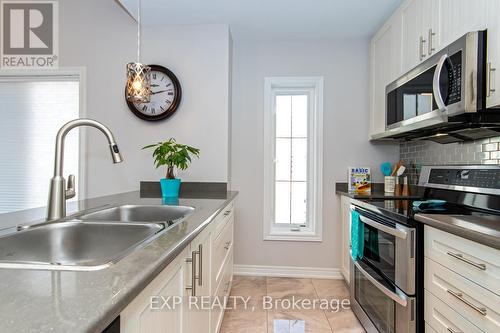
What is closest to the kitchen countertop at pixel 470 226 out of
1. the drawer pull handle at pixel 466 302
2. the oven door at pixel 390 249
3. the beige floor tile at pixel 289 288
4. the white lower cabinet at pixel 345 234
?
the oven door at pixel 390 249

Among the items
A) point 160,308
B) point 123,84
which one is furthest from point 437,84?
point 123,84

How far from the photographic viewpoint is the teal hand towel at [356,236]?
1978 millimetres

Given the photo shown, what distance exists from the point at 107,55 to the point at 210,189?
5.15 feet

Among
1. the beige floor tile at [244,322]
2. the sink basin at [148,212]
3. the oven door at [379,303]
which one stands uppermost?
the sink basin at [148,212]

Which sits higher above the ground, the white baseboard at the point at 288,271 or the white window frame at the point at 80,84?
the white window frame at the point at 80,84

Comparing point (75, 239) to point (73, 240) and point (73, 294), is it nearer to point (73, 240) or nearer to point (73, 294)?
point (73, 240)

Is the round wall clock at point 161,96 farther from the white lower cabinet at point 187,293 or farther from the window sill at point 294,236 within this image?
the window sill at point 294,236

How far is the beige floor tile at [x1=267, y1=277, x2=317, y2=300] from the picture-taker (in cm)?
242

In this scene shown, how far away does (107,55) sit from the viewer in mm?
2650

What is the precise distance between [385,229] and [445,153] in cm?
93

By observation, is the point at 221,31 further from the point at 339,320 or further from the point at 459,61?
the point at 339,320

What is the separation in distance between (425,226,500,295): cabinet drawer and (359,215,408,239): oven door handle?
0.37 ft

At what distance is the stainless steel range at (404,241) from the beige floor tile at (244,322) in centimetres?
70

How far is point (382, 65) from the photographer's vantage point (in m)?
2.47
